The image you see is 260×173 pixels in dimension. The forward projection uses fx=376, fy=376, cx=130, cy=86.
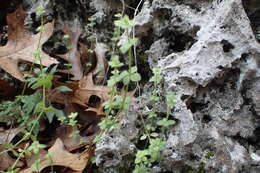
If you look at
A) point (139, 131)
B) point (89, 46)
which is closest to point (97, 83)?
point (89, 46)

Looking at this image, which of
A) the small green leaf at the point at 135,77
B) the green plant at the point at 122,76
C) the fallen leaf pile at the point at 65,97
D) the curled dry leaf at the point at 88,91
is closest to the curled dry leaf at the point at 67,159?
the fallen leaf pile at the point at 65,97

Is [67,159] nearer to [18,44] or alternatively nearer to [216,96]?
[216,96]

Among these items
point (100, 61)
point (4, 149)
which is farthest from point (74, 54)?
point (4, 149)

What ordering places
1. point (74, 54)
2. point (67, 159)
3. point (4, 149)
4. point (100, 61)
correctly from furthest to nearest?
point (74, 54)
point (100, 61)
point (4, 149)
point (67, 159)

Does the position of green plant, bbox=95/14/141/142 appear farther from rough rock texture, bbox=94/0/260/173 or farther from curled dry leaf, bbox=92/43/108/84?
curled dry leaf, bbox=92/43/108/84

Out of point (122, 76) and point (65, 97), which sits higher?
point (122, 76)

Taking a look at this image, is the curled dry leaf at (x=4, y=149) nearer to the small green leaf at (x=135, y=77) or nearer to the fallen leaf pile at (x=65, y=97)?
the fallen leaf pile at (x=65, y=97)

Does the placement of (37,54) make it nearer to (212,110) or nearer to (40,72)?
(40,72)
